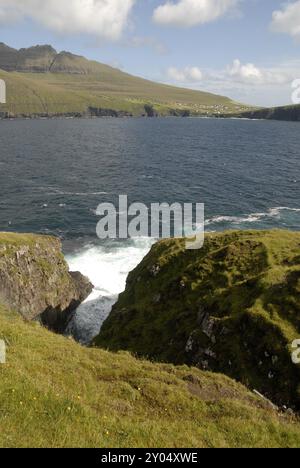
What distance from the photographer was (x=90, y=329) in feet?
167

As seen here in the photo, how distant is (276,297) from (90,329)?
26801 millimetres

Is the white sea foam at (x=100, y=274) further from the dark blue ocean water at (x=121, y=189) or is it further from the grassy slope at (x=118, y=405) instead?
the grassy slope at (x=118, y=405)

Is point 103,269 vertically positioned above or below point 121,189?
below

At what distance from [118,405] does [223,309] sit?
15.6 metres

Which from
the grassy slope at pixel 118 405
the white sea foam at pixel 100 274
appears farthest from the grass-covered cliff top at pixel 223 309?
the white sea foam at pixel 100 274

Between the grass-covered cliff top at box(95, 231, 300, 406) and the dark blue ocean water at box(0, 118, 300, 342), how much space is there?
16.3 meters

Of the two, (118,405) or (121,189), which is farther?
(121,189)

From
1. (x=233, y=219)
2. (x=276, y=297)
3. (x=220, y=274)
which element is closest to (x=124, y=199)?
(x=233, y=219)

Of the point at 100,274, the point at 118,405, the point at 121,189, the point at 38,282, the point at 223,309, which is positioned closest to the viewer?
the point at 118,405

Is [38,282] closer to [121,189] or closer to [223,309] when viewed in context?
[223,309]

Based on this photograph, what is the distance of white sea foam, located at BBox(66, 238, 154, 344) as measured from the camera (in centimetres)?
5206

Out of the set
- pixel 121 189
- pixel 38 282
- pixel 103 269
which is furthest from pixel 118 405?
pixel 121 189

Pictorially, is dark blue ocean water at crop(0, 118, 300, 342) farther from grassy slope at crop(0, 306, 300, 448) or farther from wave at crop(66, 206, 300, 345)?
grassy slope at crop(0, 306, 300, 448)

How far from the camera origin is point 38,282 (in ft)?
171
